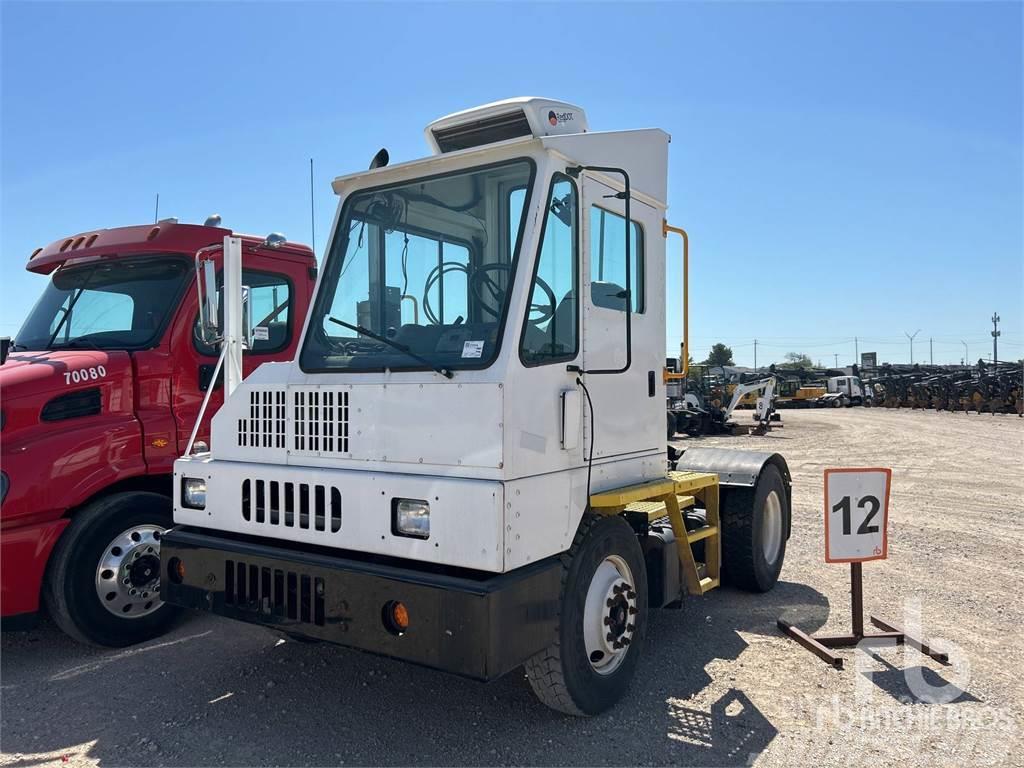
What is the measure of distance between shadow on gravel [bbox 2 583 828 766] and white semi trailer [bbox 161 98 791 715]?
324 mm

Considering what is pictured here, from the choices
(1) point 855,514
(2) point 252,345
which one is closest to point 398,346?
(2) point 252,345

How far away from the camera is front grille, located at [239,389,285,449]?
12.6ft

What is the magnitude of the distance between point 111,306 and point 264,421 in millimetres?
2323

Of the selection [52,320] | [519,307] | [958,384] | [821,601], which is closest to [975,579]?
[821,601]

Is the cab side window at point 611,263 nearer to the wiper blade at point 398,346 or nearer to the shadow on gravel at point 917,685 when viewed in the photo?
the wiper blade at point 398,346

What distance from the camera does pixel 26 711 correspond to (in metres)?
3.97

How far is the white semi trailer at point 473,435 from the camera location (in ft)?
10.5

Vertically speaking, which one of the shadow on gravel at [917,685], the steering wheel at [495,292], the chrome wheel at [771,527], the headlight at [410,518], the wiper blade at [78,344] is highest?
the steering wheel at [495,292]

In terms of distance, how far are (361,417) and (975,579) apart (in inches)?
220

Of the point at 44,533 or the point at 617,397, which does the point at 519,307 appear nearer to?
the point at 617,397

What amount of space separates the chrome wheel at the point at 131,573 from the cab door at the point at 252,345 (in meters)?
0.65

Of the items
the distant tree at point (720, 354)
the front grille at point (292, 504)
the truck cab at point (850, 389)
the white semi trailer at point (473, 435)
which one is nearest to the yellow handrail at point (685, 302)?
the white semi trailer at point (473, 435)

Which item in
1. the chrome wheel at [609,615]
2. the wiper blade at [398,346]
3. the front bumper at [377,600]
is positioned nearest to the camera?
the front bumper at [377,600]

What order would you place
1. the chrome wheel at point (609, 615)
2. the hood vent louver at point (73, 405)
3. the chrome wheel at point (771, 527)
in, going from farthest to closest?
1. the chrome wheel at point (771, 527)
2. the hood vent louver at point (73, 405)
3. the chrome wheel at point (609, 615)
